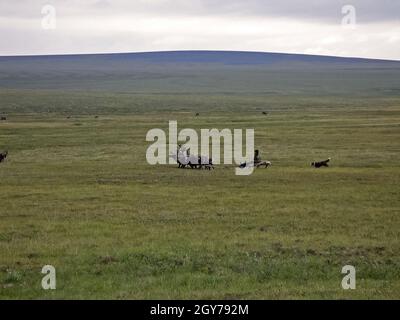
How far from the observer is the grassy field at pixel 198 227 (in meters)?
12.2

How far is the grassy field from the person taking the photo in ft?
40.1

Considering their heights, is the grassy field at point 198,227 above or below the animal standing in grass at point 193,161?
below

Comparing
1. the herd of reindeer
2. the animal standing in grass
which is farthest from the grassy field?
the animal standing in grass

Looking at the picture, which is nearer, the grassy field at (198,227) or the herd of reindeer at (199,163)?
the grassy field at (198,227)

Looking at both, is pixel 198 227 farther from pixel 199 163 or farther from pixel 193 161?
pixel 193 161

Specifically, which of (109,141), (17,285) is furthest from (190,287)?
(109,141)

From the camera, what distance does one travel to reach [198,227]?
17.1 meters

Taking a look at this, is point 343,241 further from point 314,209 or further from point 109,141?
point 109,141

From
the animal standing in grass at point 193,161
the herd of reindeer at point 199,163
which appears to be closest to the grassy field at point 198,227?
the herd of reindeer at point 199,163

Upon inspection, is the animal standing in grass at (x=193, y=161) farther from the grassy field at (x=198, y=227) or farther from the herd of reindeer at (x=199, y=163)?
the grassy field at (x=198, y=227)

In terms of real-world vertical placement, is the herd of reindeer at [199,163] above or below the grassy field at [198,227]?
above

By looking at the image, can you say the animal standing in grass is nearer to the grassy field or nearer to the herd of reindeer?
the herd of reindeer
